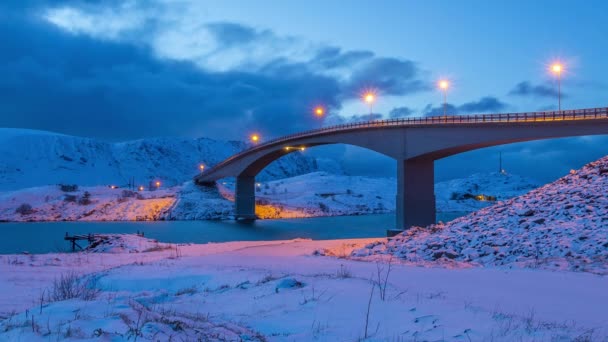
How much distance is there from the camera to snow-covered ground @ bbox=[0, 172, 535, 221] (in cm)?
8425

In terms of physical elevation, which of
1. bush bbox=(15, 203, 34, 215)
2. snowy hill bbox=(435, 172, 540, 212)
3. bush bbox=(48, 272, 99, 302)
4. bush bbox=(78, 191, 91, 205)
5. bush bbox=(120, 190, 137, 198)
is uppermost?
snowy hill bbox=(435, 172, 540, 212)

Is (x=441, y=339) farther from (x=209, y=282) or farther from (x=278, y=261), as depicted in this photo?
(x=278, y=261)

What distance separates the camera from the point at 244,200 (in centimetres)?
8756

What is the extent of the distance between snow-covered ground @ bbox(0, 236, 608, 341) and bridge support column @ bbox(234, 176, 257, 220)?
72578 mm

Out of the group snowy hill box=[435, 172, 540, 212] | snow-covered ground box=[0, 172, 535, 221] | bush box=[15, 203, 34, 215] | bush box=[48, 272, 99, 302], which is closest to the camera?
bush box=[48, 272, 99, 302]

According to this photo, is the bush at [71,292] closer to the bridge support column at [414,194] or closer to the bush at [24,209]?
the bridge support column at [414,194]

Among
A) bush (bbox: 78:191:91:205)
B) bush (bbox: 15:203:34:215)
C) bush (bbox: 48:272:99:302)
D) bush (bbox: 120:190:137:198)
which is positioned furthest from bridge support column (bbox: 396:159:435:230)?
bush (bbox: 15:203:34:215)

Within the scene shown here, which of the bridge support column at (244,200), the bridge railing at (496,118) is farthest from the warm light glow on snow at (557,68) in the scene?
the bridge support column at (244,200)

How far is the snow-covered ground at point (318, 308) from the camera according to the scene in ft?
18.6

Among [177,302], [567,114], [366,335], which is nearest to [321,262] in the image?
[177,302]

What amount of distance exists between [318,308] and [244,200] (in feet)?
266

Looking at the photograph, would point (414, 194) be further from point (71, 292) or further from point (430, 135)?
point (71, 292)

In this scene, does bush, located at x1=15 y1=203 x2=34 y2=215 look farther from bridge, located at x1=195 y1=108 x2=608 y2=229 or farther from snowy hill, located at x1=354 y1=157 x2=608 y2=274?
snowy hill, located at x1=354 y1=157 x2=608 y2=274

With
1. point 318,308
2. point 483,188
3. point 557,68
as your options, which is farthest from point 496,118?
point 483,188
